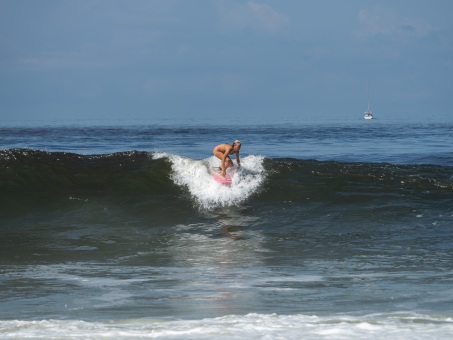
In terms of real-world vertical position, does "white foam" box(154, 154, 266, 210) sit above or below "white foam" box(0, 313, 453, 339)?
above

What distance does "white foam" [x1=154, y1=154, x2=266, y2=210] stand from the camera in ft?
53.5

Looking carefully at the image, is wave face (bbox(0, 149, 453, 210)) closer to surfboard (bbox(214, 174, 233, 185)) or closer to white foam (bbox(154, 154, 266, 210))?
white foam (bbox(154, 154, 266, 210))

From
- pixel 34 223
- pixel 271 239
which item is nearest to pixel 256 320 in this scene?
pixel 271 239

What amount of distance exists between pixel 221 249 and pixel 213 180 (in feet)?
19.2

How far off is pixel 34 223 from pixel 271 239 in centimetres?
505

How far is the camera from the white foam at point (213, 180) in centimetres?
1630

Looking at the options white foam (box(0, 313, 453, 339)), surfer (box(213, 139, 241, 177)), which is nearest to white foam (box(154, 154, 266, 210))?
surfer (box(213, 139, 241, 177))

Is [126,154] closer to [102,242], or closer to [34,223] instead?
[34,223]

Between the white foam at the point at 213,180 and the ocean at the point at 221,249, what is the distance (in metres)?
0.05

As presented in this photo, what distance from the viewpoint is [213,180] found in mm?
17094

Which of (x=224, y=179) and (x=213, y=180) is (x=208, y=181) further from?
(x=224, y=179)

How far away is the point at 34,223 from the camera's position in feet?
47.3

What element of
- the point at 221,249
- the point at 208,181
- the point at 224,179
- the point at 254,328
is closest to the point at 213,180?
the point at 208,181

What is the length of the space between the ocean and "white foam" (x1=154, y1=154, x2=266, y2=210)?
52mm
